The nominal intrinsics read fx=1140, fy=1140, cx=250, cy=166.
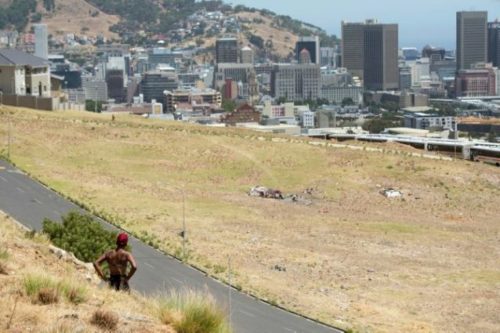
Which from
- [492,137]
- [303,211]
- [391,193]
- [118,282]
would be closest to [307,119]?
[492,137]

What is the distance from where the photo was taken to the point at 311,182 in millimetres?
37781

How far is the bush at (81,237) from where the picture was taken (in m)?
18.6

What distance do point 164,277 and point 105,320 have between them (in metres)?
10.5

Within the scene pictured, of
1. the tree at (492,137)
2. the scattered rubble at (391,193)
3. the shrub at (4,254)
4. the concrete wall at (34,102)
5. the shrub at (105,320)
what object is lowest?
the tree at (492,137)

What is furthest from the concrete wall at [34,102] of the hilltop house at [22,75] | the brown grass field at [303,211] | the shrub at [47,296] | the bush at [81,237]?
the shrub at [47,296]

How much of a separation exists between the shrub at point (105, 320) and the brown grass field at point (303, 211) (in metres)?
9.27

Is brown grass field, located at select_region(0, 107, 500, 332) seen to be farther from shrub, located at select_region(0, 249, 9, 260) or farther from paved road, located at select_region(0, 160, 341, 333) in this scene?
shrub, located at select_region(0, 249, 9, 260)

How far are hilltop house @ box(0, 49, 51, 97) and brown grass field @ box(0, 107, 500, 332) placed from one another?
220 inches

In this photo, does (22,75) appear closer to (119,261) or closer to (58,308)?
(119,261)

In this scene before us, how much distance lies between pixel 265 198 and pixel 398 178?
5779 mm

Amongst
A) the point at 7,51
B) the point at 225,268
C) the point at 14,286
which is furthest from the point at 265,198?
the point at 7,51

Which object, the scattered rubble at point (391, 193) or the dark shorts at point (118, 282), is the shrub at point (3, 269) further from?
the scattered rubble at point (391, 193)

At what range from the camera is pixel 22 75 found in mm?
56344

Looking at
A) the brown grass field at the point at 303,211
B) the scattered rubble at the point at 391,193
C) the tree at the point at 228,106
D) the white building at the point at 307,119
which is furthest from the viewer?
the tree at the point at 228,106
